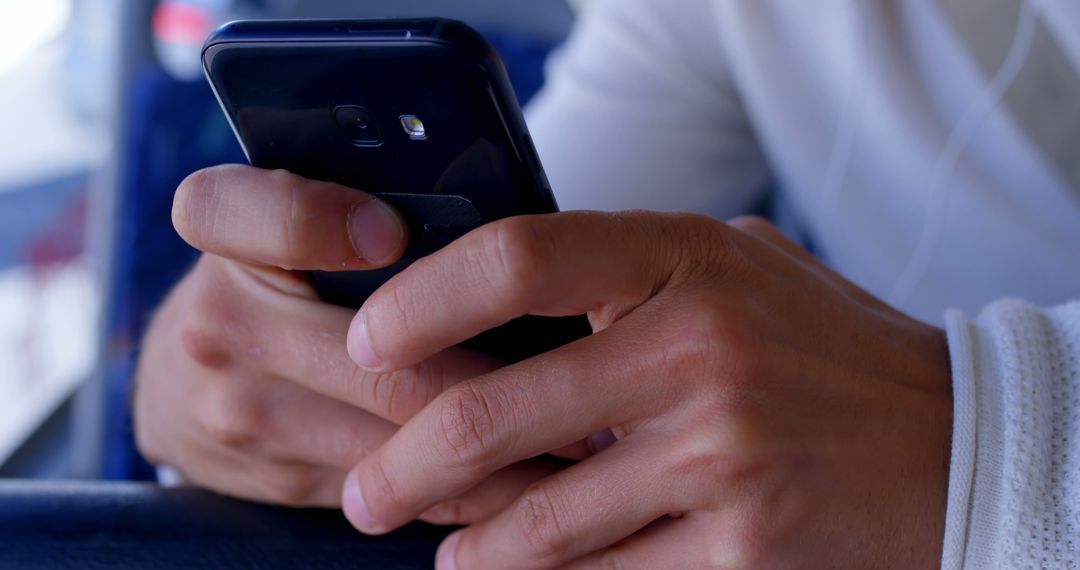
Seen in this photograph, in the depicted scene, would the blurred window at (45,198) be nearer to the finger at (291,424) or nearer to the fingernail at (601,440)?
the finger at (291,424)

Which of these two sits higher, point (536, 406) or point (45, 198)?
point (536, 406)

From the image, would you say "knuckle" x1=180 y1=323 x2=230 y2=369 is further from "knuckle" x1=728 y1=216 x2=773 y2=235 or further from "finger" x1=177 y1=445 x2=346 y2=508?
"knuckle" x1=728 y1=216 x2=773 y2=235

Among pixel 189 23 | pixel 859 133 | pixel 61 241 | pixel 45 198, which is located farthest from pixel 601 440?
pixel 45 198

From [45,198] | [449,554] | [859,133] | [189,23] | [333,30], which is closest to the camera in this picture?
[333,30]

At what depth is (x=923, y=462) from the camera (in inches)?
18.1

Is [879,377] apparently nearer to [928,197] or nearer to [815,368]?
[815,368]

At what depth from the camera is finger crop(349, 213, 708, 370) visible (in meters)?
0.40

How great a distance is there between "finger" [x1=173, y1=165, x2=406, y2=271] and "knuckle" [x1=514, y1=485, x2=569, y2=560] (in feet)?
0.46

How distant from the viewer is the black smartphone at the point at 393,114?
39 cm

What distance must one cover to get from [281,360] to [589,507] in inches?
7.8

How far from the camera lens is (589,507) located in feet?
1.46

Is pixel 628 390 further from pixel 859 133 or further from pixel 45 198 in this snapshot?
pixel 45 198

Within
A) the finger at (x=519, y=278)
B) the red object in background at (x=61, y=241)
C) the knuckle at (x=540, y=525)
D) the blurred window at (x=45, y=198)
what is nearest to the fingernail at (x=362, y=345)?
the finger at (x=519, y=278)

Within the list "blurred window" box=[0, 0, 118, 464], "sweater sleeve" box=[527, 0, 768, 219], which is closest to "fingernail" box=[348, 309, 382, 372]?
"sweater sleeve" box=[527, 0, 768, 219]
